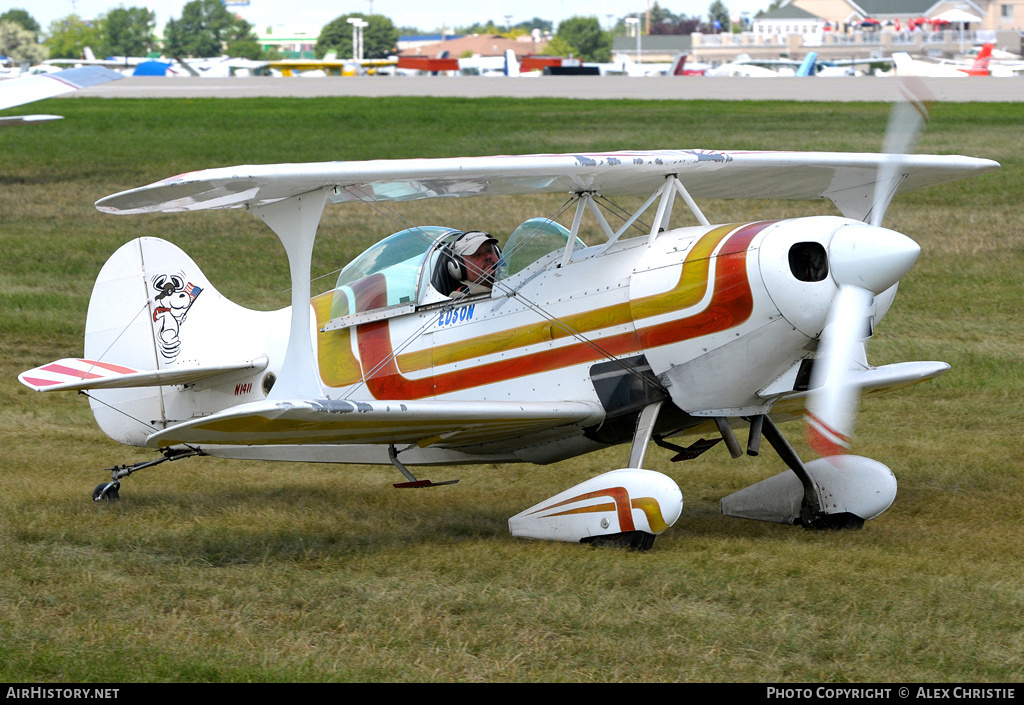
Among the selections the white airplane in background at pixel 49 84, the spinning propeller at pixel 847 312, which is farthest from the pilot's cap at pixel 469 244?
the white airplane in background at pixel 49 84

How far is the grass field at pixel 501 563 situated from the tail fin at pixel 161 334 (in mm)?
619

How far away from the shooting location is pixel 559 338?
7.25 meters

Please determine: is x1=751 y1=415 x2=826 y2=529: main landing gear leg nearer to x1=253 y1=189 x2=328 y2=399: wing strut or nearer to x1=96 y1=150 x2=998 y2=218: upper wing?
x1=96 y1=150 x2=998 y2=218: upper wing

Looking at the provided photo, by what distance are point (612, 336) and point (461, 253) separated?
1290mm

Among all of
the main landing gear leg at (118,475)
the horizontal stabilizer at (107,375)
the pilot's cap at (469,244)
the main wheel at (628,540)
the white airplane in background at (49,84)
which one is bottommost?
the main landing gear leg at (118,475)

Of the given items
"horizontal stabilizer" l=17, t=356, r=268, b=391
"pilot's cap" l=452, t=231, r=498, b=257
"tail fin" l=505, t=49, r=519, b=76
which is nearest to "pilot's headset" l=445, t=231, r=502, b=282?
"pilot's cap" l=452, t=231, r=498, b=257

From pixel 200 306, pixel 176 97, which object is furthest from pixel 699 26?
pixel 200 306

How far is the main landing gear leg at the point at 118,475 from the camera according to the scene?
852cm

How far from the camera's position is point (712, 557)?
260 inches

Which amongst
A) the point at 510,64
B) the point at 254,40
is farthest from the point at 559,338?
the point at 254,40

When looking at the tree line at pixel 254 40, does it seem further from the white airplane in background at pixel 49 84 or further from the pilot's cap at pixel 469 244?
the pilot's cap at pixel 469 244

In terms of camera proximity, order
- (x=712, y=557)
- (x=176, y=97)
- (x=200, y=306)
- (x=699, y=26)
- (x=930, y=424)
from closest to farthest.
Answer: (x=712, y=557), (x=200, y=306), (x=930, y=424), (x=176, y=97), (x=699, y=26)
